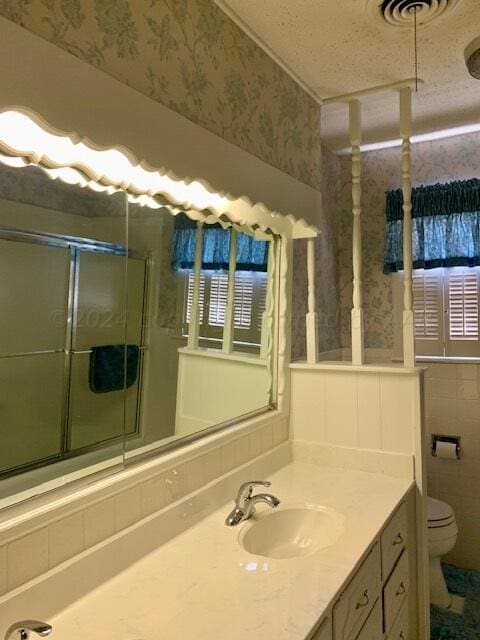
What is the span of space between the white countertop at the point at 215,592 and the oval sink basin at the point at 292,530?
7 cm

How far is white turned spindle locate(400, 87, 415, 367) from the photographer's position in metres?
1.83

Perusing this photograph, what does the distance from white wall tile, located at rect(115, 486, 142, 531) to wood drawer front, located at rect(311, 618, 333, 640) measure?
532 millimetres

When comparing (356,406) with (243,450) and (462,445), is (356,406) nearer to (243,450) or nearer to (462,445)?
(243,450)

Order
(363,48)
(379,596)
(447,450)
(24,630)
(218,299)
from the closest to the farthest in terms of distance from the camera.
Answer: (24,630) → (379,596) → (363,48) → (218,299) → (447,450)

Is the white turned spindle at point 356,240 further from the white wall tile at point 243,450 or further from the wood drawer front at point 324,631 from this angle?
the wood drawer front at point 324,631

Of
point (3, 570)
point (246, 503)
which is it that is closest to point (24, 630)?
point (3, 570)

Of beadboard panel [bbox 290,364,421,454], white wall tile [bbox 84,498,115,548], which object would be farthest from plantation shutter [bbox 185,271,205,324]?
white wall tile [bbox 84,498,115,548]

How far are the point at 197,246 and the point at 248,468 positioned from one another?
0.91 meters

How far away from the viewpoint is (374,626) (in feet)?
4.36

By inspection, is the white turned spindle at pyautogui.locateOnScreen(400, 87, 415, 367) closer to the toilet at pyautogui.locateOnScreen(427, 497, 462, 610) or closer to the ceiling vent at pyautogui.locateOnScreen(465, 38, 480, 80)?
the ceiling vent at pyautogui.locateOnScreen(465, 38, 480, 80)

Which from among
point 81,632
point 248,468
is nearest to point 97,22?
point 81,632

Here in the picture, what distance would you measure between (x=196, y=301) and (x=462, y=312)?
150 centimetres

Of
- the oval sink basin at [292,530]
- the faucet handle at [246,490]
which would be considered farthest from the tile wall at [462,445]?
the faucet handle at [246,490]

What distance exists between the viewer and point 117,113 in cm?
101
